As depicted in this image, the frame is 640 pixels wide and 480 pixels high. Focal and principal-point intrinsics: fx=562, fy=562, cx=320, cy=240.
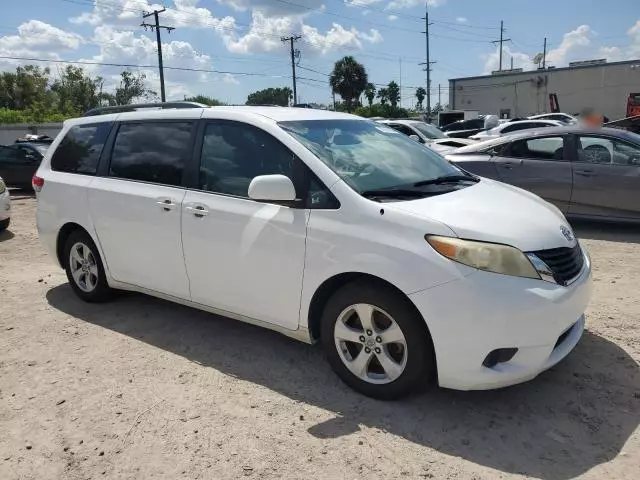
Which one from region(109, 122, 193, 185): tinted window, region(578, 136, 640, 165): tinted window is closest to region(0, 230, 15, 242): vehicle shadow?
region(109, 122, 193, 185): tinted window

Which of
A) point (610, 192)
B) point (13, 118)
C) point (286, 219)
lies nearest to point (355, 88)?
point (13, 118)

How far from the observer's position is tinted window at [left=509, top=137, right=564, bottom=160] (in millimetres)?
7953

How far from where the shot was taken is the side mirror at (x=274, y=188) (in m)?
3.42

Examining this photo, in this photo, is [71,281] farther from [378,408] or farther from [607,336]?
[607,336]

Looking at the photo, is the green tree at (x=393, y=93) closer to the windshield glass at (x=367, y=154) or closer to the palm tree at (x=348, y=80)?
the palm tree at (x=348, y=80)

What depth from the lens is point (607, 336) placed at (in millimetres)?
4156

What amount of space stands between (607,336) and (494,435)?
1.68m

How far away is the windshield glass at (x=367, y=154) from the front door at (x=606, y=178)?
4138mm

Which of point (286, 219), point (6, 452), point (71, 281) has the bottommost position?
point (6, 452)

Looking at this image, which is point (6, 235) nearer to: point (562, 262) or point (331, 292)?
point (331, 292)

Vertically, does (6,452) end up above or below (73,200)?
below

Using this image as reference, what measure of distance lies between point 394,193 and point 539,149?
18.0 feet

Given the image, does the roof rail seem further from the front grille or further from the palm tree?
the palm tree

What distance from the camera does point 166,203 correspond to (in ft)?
13.9
